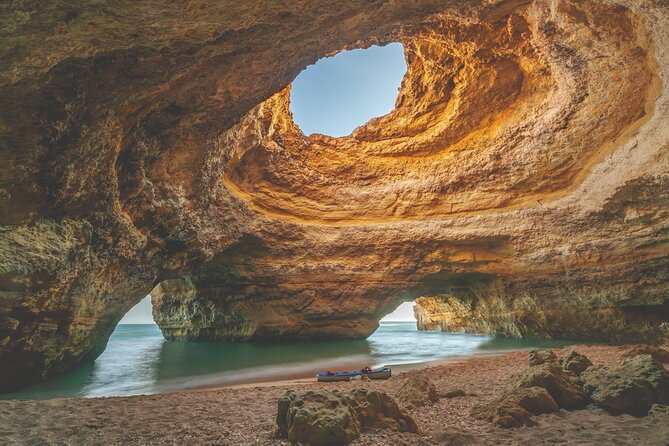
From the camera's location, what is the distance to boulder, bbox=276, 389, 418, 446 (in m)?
2.92

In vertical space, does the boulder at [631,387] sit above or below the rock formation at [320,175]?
below

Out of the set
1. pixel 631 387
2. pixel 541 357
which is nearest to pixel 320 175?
pixel 541 357

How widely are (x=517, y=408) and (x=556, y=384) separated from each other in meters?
0.85

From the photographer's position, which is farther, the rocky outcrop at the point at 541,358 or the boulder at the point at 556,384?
the rocky outcrop at the point at 541,358

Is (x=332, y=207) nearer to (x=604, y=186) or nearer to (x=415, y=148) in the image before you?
(x=415, y=148)

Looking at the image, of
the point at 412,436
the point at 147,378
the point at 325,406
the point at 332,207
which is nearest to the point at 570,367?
the point at 412,436

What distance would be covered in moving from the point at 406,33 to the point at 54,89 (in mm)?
8603

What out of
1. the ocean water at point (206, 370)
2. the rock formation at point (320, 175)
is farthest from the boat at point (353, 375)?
the rock formation at point (320, 175)

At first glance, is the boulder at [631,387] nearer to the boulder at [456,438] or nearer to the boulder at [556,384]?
the boulder at [556,384]

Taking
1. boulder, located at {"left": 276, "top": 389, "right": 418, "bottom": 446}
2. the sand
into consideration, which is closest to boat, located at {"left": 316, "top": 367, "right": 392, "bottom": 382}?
the sand

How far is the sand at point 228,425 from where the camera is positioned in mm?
2957

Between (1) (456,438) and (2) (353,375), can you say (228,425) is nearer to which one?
(1) (456,438)

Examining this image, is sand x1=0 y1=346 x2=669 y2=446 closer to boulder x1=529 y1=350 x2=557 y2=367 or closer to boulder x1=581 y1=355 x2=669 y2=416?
boulder x1=581 y1=355 x2=669 y2=416

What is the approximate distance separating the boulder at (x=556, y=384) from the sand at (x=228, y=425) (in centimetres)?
16
